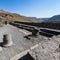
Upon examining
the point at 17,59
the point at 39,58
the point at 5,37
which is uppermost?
the point at 5,37

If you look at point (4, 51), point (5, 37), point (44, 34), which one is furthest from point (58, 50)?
point (44, 34)

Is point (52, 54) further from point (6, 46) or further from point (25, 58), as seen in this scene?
point (6, 46)

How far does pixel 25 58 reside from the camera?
20.0ft

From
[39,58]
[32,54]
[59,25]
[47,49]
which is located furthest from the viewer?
[59,25]

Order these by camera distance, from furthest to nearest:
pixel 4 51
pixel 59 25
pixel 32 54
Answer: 1. pixel 59 25
2. pixel 4 51
3. pixel 32 54

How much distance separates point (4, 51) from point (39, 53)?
2765 mm

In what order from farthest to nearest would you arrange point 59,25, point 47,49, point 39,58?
point 59,25
point 47,49
point 39,58

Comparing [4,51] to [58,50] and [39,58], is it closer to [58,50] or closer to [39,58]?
[39,58]

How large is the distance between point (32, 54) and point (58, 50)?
57.4 inches

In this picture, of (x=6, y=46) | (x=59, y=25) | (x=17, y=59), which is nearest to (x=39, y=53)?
(x=17, y=59)

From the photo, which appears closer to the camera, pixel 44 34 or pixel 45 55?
pixel 45 55

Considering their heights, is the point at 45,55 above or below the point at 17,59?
above

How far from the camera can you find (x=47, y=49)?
6082 millimetres

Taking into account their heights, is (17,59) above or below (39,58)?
below
